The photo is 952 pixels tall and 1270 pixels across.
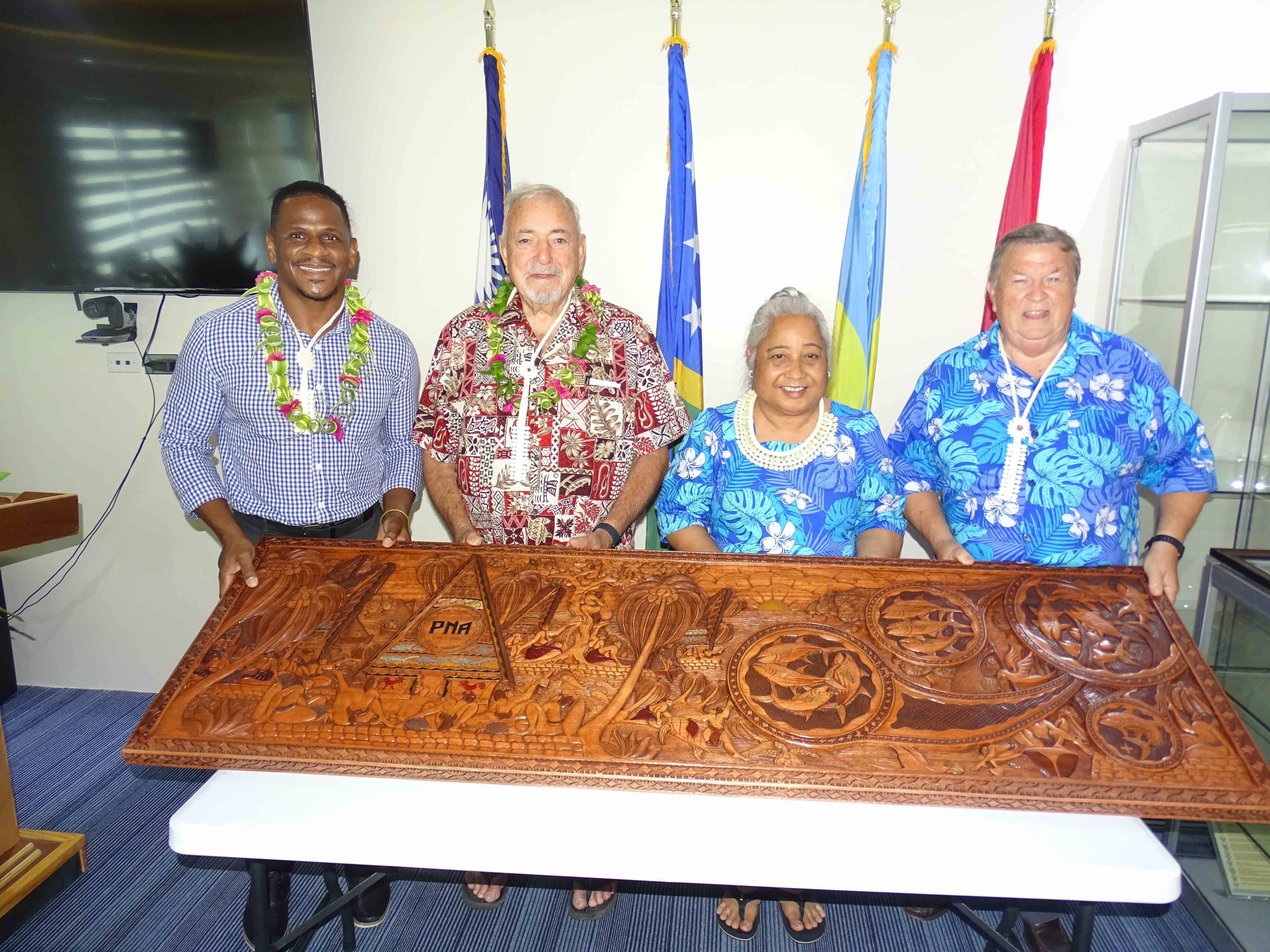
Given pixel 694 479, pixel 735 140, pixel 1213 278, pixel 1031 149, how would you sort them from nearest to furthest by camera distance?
1. pixel 694 479
2. pixel 1213 278
3. pixel 1031 149
4. pixel 735 140

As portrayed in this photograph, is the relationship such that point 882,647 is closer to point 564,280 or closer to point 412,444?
point 564,280

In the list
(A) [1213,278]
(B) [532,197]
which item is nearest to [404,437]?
(B) [532,197]

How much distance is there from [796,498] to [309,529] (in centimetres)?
161

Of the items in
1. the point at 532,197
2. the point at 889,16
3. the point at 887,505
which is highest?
the point at 889,16

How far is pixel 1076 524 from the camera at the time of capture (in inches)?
79.7

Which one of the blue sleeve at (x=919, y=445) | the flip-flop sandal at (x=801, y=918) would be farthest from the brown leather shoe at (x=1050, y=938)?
the blue sleeve at (x=919, y=445)

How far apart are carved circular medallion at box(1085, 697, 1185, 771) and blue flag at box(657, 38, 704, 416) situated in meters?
2.05

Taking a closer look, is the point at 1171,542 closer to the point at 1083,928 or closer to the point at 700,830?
the point at 1083,928

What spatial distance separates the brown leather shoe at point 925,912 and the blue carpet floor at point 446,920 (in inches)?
0.7

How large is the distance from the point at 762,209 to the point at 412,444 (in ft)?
5.89

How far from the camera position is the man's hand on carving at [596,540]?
2.14m

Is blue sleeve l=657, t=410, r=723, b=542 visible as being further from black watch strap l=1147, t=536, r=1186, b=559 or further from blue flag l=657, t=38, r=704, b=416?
black watch strap l=1147, t=536, r=1186, b=559

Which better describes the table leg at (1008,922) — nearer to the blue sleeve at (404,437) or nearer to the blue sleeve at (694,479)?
the blue sleeve at (694,479)

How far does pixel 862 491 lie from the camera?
85.1 inches
